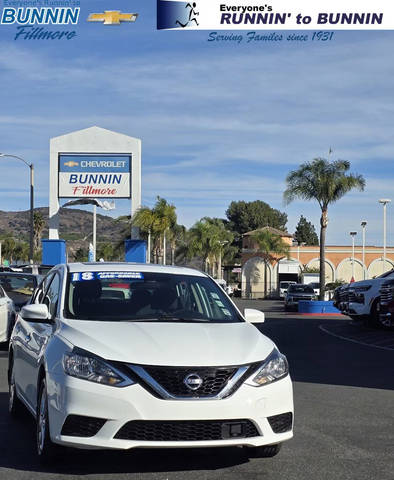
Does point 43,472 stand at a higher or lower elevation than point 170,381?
lower

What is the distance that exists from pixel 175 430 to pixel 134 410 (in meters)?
0.35

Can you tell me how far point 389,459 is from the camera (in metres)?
6.79

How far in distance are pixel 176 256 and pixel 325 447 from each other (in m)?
81.8

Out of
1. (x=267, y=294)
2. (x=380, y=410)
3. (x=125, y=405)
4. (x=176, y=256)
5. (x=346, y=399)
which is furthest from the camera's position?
(x=176, y=256)

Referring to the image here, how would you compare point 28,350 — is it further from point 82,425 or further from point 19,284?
point 19,284

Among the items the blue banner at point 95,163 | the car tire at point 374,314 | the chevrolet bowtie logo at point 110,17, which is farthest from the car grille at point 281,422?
the blue banner at point 95,163

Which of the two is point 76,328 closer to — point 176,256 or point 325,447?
point 325,447

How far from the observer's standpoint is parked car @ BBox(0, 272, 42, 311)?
18.4 meters

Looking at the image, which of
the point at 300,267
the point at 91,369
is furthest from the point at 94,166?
the point at 300,267

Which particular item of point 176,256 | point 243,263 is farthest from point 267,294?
point 176,256

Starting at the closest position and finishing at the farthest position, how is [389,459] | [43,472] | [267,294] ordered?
[43,472] → [389,459] → [267,294]

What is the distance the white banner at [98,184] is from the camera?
36.5 m

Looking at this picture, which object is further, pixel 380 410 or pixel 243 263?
pixel 243 263

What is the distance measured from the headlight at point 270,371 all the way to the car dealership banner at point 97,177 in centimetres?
3047
